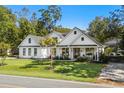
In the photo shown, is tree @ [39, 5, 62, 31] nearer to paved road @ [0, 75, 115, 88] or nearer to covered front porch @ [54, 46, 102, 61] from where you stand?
covered front porch @ [54, 46, 102, 61]

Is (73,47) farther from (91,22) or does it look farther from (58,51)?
(91,22)

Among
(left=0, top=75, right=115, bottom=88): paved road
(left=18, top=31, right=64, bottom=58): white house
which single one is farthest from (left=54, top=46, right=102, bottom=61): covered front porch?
(left=0, top=75, right=115, bottom=88): paved road

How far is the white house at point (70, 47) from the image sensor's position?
43188mm

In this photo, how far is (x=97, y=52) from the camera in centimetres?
4228

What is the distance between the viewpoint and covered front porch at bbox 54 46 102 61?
4275 centimetres

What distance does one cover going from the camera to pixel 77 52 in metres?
45.5

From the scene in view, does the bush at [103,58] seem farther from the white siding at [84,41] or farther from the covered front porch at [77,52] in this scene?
the white siding at [84,41]

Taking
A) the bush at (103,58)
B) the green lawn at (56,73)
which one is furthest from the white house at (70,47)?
the green lawn at (56,73)
